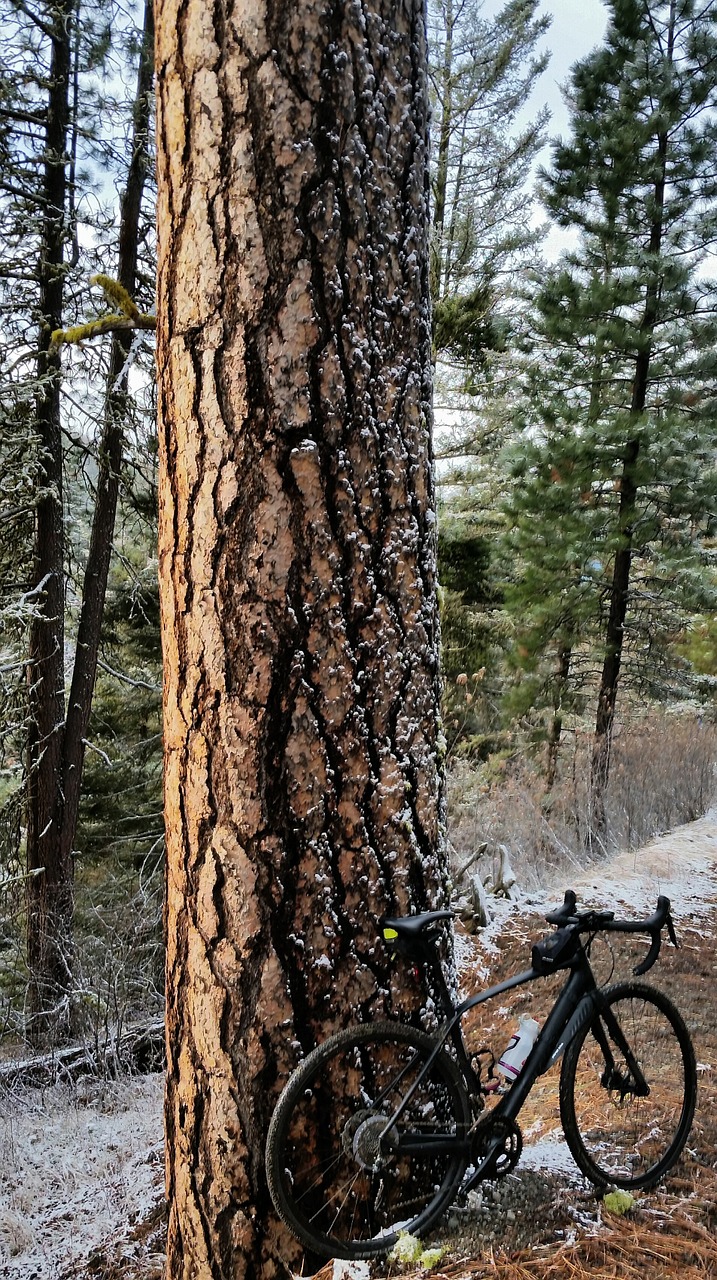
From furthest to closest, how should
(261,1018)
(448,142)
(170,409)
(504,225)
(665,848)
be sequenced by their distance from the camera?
(504,225) < (448,142) < (665,848) < (170,409) < (261,1018)

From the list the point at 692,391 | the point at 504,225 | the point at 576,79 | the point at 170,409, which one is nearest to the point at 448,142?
the point at 504,225

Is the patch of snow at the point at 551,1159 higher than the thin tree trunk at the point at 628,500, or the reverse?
the thin tree trunk at the point at 628,500

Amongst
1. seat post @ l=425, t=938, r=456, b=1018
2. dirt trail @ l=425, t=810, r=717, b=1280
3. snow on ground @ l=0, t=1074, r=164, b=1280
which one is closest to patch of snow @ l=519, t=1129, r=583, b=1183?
dirt trail @ l=425, t=810, r=717, b=1280

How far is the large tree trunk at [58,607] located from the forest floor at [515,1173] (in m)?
2.17

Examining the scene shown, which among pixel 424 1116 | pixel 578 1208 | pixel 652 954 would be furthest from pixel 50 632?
pixel 578 1208

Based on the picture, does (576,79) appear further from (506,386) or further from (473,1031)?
(473,1031)

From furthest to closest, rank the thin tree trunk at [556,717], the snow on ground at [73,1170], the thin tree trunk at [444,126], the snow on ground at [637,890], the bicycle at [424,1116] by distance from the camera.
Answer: the thin tree trunk at [444,126] → the thin tree trunk at [556,717] → the snow on ground at [637,890] → the snow on ground at [73,1170] → the bicycle at [424,1116]

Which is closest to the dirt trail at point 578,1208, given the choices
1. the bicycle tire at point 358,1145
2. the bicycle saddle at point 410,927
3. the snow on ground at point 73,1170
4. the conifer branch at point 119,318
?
the bicycle tire at point 358,1145

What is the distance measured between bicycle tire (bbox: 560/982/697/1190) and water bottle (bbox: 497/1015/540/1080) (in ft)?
0.26

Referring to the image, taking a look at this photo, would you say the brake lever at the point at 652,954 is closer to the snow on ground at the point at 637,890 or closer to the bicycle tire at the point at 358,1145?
the bicycle tire at the point at 358,1145

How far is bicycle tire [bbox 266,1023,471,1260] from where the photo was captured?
1.40 meters

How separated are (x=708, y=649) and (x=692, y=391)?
3.70 meters

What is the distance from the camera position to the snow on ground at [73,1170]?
2625 millimetres

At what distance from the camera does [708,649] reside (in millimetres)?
9914
